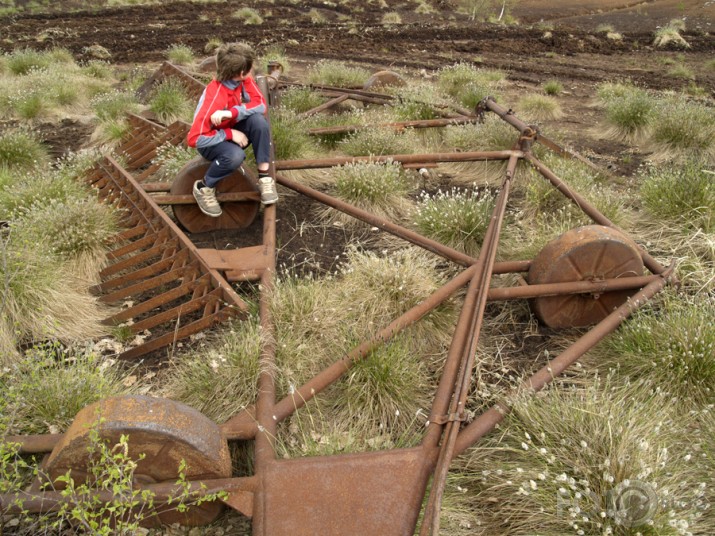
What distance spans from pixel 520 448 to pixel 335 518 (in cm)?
120

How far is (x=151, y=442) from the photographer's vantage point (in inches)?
92.7

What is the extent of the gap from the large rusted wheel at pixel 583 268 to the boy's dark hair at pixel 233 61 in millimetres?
3098

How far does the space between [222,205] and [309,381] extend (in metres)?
2.84

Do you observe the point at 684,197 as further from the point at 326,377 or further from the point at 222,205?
the point at 222,205

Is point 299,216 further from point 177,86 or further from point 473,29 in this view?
point 473,29

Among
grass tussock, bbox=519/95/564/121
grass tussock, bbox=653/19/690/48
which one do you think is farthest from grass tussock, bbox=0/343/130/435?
grass tussock, bbox=653/19/690/48

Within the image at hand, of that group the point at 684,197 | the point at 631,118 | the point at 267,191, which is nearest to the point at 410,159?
the point at 267,191

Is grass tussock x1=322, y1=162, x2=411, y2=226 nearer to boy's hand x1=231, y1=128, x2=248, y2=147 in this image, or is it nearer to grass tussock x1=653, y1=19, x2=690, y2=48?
boy's hand x1=231, y1=128, x2=248, y2=147

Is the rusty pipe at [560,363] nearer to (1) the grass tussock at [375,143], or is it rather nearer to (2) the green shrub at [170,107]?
(1) the grass tussock at [375,143]

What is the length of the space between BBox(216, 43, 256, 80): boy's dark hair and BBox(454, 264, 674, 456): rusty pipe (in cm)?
361

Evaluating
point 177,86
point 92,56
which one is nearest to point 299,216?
point 177,86

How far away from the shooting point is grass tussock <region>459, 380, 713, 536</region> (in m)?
2.35

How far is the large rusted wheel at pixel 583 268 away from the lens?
12.1ft

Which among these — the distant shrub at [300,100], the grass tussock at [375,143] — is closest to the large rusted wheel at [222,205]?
the grass tussock at [375,143]
